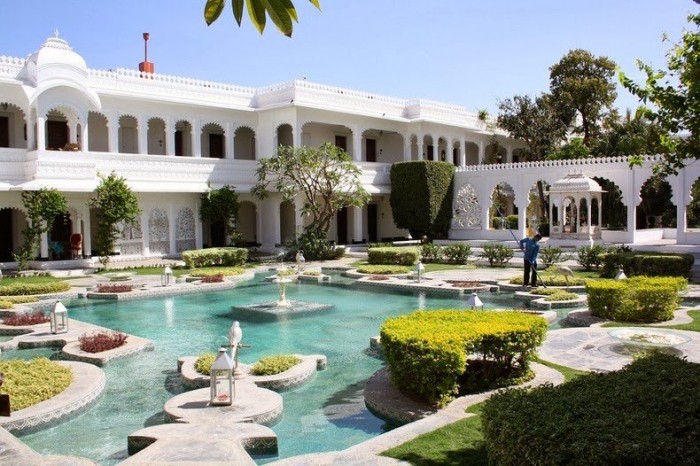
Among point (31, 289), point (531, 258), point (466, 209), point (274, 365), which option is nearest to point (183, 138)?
point (466, 209)

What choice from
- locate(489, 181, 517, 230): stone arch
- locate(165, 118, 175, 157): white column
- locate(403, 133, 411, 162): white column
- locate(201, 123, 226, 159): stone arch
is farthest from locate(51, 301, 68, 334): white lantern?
locate(489, 181, 517, 230): stone arch

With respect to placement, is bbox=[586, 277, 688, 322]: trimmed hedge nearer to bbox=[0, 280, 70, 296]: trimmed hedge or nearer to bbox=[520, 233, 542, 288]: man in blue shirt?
bbox=[520, 233, 542, 288]: man in blue shirt

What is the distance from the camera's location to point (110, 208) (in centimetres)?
2212

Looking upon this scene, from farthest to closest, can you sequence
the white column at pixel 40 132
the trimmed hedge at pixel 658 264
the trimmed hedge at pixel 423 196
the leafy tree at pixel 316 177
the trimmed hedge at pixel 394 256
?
the trimmed hedge at pixel 423 196 → the leafy tree at pixel 316 177 → the trimmed hedge at pixel 394 256 → the white column at pixel 40 132 → the trimmed hedge at pixel 658 264

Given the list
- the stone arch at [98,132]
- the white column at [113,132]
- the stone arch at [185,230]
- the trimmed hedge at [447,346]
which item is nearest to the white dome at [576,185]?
the stone arch at [185,230]

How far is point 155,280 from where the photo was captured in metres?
19.4

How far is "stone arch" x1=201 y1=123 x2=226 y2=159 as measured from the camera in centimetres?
2925

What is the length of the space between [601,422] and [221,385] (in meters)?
5.03

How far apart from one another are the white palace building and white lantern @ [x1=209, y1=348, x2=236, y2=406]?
16628mm

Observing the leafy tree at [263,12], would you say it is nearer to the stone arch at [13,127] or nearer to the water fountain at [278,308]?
the water fountain at [278,308]

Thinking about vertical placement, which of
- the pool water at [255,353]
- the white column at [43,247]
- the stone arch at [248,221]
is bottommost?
the pool water at [255,353]

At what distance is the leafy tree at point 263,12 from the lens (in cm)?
260

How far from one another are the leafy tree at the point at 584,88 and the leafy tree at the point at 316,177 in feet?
55.0

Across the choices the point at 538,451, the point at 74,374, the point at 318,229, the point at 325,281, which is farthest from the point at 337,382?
the point at 318,229
